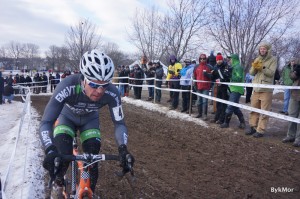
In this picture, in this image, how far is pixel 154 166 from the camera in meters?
5.94

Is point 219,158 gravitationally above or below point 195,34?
below

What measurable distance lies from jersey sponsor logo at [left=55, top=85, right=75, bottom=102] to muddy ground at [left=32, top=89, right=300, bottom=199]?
54.7 inches

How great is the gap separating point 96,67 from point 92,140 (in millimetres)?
1019

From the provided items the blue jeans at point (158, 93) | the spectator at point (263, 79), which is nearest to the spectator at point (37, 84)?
the blue jeans at point (158, 93)

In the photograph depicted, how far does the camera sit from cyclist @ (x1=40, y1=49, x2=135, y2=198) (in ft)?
11.4

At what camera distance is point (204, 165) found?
5980 millimetres

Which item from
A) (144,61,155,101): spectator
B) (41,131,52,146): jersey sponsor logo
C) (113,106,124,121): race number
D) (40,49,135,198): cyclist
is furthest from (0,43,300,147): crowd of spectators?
(41,131,52,146): jersey sponsor logo

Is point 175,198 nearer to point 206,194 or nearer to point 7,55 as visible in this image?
point 206,194

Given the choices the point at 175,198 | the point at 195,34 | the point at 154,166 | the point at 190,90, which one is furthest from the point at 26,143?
the point at 195,34

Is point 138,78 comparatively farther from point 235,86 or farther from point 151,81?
point 235,86

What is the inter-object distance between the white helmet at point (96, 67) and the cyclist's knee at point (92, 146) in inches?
34.6

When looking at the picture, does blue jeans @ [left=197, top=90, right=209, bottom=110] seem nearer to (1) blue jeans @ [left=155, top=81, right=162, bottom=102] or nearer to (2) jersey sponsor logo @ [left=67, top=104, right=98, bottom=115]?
(1) blue jeans @ [left=155, top=81, right=162, bottom=102]

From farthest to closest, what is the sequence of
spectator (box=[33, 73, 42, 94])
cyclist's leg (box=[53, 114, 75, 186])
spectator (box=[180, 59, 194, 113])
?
spectator (box=[33, 73, 42, 94])
spectator (box=[180, 59, 194, 113])
cyclist's leg (box=[53, 114, 75, 186])

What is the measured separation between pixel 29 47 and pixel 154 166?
116918mm
